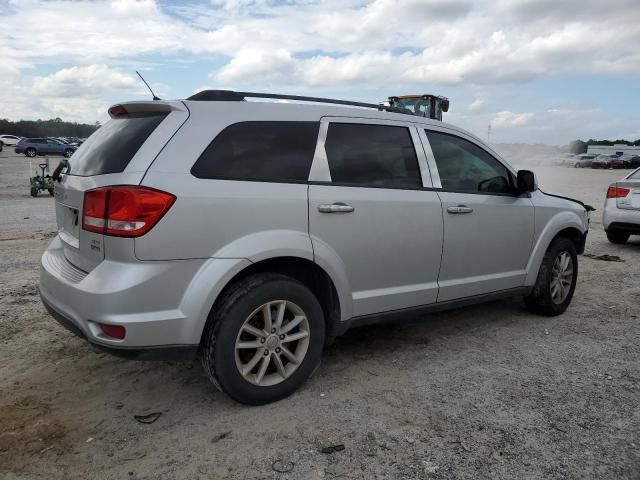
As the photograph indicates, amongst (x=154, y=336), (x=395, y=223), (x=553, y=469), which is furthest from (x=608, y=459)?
(x=154, y=336)

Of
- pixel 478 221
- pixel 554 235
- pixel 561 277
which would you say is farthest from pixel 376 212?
pixel 561 277

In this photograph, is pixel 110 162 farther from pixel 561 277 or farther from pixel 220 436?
pixel 561 277

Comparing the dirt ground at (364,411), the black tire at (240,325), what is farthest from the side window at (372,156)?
the dirt ground at (364,411)

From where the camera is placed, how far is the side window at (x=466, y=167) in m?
4.14

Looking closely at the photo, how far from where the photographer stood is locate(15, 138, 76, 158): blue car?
3856 centimetres

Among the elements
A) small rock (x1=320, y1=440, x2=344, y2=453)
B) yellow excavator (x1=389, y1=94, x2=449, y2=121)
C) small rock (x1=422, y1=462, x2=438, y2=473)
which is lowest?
small rock (x1=422, y1=462, x2=438, y2=473)

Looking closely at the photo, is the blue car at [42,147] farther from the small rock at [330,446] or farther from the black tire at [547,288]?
the small rock at [330,446]

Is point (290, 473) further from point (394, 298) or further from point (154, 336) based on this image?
point (394, 298)

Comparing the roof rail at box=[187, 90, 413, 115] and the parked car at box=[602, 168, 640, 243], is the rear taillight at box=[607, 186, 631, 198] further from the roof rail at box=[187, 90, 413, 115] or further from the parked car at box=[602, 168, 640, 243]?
the roof rail at box=[187, 90, 413, 115]

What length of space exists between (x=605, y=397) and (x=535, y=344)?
97 centimetres

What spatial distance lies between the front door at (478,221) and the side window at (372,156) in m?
0.28

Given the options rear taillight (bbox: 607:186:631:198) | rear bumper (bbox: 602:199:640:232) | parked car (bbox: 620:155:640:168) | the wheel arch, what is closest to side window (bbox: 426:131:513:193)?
the wheel arch

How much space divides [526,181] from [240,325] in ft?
9.43

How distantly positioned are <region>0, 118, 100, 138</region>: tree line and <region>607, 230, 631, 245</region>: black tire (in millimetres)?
76818
